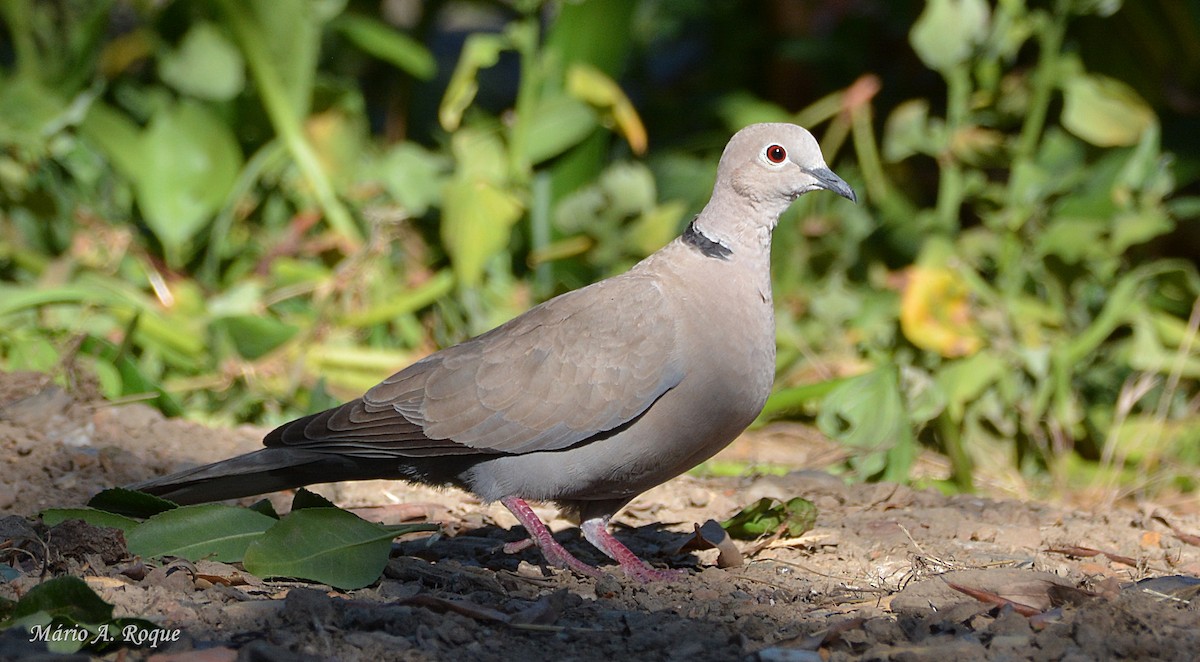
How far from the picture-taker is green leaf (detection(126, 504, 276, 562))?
292cm

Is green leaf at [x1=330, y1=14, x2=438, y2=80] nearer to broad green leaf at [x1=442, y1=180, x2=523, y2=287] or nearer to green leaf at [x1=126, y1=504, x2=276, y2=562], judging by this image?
broad green leaf at [x1=442, y1=180, x2=523, y2=287]

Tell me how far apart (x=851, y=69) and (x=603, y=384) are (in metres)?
4.02

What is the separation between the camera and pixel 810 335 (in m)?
5.98

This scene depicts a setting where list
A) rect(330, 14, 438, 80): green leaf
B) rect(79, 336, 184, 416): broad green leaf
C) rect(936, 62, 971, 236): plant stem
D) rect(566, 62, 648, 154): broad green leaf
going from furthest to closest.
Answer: rect(330, 14, 438, 80): green leaf < rect(566, 62, 648, 154): broad green leaf < rect(936, 62, 971, 236): plant stem < rect(79, 336, 184, 416): broad green leaf

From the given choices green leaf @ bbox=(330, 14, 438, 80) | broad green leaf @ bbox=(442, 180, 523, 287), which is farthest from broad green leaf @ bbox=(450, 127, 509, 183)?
green leaf @ bbox=(330, 14, 438, 80)

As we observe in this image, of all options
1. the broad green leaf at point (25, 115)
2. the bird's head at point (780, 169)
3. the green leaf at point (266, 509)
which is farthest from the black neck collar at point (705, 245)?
the broad green leaf at point (25, 115)

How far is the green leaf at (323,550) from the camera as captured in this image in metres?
2.82

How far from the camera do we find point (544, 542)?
3250mm

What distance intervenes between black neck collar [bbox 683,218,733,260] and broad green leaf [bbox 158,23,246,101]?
3.39m

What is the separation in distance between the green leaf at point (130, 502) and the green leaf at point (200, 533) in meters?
0.11

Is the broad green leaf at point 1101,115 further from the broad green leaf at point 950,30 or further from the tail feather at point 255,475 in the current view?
the tail feather at point 255,475

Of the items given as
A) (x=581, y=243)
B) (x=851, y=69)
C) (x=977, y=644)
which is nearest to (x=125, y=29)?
(x=581, y=243)

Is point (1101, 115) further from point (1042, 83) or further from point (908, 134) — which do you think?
point (908, 134)

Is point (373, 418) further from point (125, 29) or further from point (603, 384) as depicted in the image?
point (125, 29)
